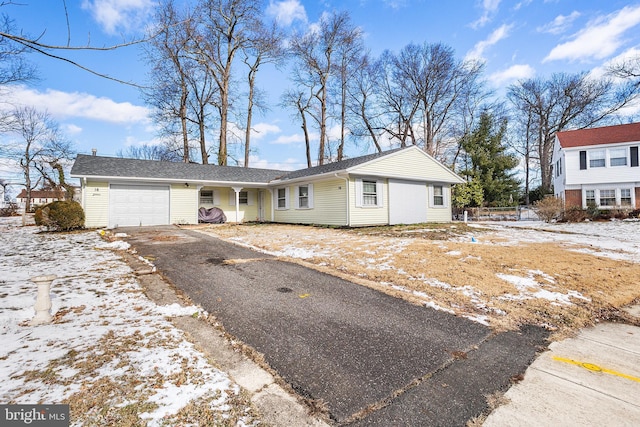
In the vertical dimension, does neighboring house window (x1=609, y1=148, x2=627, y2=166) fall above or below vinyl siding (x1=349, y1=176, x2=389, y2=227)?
above

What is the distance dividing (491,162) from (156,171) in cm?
2410

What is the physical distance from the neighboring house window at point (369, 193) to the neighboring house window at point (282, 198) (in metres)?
4.83

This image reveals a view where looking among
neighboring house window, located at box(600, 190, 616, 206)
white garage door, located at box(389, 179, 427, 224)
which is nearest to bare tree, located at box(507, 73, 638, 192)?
neighboring house window, located at box(600, 190, 616, 206)

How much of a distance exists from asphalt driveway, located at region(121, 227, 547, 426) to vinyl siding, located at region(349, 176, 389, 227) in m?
8.05

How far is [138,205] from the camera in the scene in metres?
13.9

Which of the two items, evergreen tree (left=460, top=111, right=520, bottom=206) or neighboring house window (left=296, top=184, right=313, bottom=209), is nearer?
neighboring house window (left=296, top=184, right=313, bottom=209)

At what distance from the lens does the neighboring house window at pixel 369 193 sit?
12.6 m

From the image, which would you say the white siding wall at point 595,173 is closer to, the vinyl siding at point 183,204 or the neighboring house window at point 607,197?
the neighboring house window at point 607,197

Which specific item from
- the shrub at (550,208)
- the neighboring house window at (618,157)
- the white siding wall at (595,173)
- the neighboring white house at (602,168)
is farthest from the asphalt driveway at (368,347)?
the neighboring house window at (618,157)

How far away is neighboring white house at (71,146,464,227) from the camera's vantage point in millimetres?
12734

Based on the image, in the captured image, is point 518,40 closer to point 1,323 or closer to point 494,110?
point 494,110

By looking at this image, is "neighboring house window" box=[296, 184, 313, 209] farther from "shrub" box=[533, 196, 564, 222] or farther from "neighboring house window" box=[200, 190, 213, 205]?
"shrub" box=[533, 196, 564, 222]

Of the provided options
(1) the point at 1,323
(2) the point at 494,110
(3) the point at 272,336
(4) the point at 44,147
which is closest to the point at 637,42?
(2) the point at 494,110

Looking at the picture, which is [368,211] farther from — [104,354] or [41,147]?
[41,147]
